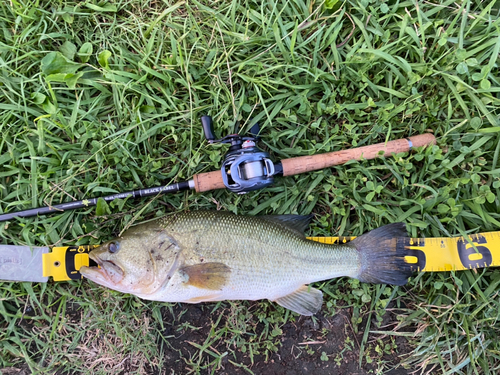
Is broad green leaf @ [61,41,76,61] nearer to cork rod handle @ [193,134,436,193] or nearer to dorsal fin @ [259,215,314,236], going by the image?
cork rod handle @ [193,134,436,193]

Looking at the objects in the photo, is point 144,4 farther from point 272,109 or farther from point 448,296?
point 448,296

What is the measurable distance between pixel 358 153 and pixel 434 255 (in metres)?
1.13

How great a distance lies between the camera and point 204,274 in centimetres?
255

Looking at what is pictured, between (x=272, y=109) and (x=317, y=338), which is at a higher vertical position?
(x=272, y=109)

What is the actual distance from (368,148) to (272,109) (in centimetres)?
95

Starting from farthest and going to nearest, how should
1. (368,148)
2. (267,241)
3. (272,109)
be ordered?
1. (272,109)
2. (368,148)
3. (267,241)

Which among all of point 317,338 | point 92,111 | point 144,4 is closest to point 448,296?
point 317,338

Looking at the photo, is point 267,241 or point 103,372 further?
point 103,372

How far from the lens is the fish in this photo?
8.30 ft

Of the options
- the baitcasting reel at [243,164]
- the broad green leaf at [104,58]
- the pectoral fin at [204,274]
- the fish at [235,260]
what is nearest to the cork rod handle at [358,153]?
the baitcasting reel at [243,164]

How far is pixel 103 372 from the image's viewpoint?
9.78ft

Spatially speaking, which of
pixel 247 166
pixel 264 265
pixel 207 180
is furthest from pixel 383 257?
pixel 207 180

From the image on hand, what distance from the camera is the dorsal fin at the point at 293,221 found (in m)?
2.85

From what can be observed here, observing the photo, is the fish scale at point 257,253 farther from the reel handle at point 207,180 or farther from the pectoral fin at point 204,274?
the reel handle at point 207,180
